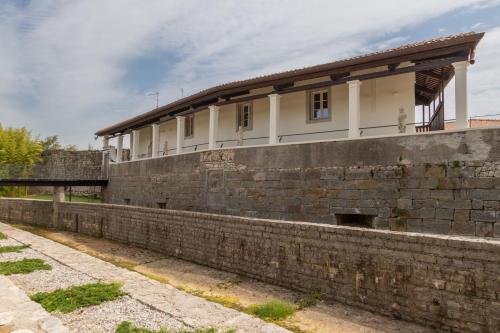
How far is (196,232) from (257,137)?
18.7 feet

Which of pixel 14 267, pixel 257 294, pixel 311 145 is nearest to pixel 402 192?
pixel 311 145

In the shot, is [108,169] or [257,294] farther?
[108,169]

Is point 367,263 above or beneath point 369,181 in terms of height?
beneath

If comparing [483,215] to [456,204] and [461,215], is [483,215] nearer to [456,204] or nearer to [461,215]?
[461,215]

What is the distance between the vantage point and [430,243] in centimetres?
482

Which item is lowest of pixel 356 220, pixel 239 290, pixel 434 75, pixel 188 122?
pixel 239 290

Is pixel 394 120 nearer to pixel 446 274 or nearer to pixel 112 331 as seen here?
pixel 446 274

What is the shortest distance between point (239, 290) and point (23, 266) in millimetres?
4452

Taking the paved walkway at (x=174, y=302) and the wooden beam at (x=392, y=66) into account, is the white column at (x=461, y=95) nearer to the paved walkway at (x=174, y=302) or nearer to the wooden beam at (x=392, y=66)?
the wooden beam at (x=392, y=66)

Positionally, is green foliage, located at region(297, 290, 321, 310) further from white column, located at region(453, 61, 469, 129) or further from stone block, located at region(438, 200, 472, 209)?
white column, located at region(453, 61, 469, 129)

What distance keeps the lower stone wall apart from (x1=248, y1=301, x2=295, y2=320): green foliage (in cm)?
83

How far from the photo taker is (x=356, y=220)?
909 centimetres

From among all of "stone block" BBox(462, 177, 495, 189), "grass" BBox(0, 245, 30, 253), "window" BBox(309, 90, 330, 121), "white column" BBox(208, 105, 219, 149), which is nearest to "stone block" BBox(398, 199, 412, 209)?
"stone block" BBox(462, 177, 495, 189)

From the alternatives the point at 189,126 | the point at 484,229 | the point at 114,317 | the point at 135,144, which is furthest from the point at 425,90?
the point at 135,144
